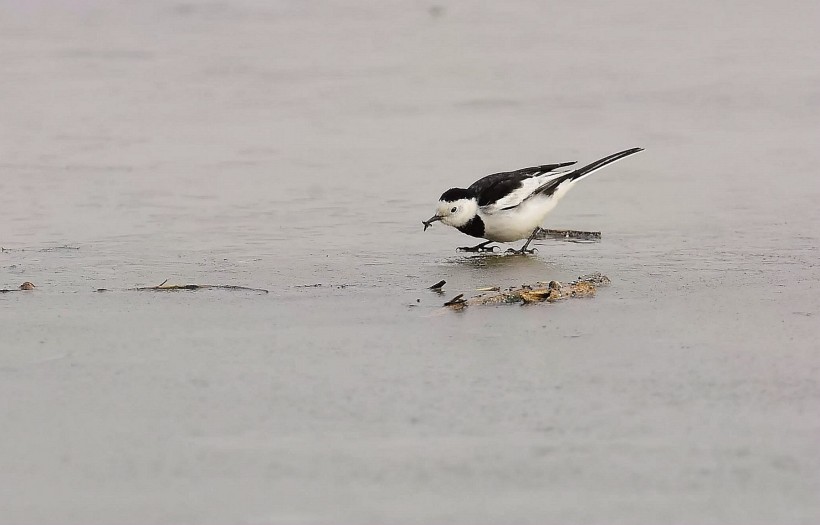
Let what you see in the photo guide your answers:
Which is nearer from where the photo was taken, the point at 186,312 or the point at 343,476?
the point at 343,476

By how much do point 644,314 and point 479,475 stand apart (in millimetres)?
2174

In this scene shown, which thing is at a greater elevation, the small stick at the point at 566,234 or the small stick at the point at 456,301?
the small stick at the point at 566,234

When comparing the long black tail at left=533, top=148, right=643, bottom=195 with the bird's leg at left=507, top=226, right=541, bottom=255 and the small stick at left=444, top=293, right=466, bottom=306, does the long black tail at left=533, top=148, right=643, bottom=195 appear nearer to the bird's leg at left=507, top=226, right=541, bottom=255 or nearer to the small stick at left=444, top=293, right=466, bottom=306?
the bird's leg at left=507, top=226, right=541, bottom=255

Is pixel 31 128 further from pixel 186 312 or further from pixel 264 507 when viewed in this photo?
pixel 264 507

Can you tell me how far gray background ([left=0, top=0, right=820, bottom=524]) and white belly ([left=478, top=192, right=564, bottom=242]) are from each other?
0.18 metres

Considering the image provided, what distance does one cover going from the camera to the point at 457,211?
784cm

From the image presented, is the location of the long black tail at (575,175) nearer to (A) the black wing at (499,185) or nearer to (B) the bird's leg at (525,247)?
(A) the black wing at (499,185)

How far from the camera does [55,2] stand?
52.4ft

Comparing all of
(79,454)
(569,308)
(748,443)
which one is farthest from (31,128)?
(748,443)

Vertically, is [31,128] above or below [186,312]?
above

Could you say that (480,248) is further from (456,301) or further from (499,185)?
(456,301)

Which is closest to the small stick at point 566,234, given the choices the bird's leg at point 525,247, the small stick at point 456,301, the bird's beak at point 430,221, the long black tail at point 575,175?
the bird's leg at point 525,247

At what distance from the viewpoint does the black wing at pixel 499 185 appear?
26.1ft

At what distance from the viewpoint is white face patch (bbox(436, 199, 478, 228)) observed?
7.81 metres
